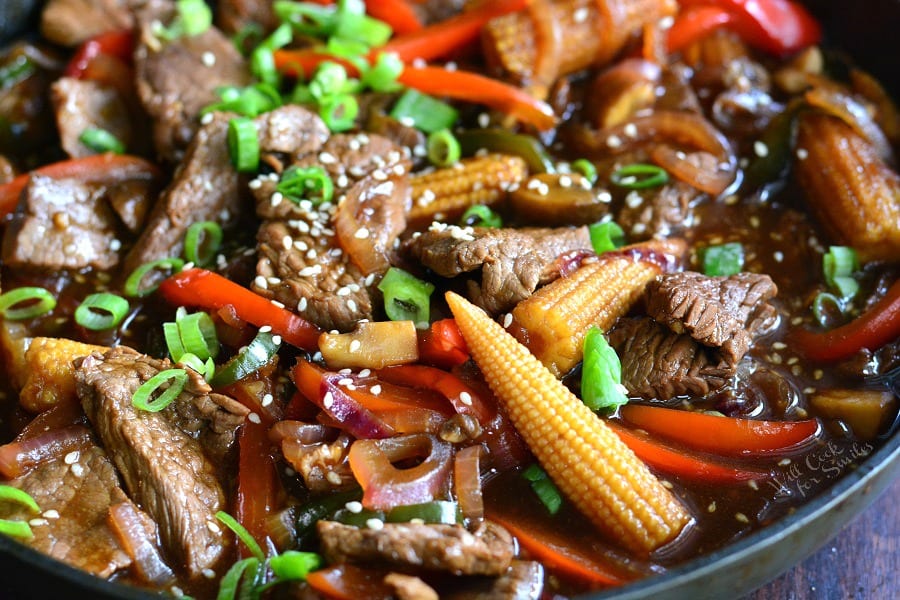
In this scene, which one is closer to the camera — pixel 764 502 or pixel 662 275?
pixel 764 502

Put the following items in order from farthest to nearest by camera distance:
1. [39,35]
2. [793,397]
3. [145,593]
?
[39,35]
[793,397]
[145,593]

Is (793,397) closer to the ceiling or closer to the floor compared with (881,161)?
closer to the floor

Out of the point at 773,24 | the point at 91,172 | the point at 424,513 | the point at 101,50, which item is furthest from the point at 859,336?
the point at 101,50

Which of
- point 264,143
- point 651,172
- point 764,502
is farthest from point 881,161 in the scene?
point 264,143

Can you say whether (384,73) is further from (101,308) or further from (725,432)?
(725,432)

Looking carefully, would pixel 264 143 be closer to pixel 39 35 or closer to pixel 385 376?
pixel 385 376


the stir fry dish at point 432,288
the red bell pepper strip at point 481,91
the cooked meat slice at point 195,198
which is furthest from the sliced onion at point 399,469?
the red bell pepper strip at point 481,91

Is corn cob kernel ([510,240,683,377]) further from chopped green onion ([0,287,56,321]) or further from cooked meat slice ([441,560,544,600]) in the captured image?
chopped green onion ([0,287,56,321])
